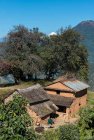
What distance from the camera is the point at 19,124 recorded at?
62.8 feet

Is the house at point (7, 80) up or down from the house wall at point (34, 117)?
up

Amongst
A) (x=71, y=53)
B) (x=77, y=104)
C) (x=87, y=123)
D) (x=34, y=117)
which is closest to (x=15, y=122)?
(x=87, y=123)

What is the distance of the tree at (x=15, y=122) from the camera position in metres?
18.9

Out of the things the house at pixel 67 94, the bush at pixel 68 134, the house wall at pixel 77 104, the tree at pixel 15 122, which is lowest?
the house wall at pixel 77 104

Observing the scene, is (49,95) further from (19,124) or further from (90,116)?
(19,124)

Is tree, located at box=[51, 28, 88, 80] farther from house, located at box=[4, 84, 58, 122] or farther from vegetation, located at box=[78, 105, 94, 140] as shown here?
vegetation, located at box=[78, 105, 94, 140]

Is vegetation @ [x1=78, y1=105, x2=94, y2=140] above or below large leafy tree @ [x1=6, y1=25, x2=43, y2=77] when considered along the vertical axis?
below

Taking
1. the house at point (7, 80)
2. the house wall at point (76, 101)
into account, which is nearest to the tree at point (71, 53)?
the house at point (7, 80)

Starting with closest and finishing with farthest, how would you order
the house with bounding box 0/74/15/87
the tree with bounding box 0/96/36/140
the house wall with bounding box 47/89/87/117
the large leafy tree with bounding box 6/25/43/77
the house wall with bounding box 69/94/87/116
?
the tree with bounding box 0/96/36/140
the house wall with bounding box 47/89/87/117
the house wall with bounding box 69/94/87/116
the large leafy tree with bounding box 6/25/43/77
the house with bounding box 0/74/15/87

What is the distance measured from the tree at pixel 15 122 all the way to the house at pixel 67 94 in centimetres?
3229

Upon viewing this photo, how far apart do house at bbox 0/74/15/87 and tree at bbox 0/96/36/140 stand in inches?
1762

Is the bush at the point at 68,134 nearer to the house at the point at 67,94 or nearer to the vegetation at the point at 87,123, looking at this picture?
the vegetation at the point at 87,123

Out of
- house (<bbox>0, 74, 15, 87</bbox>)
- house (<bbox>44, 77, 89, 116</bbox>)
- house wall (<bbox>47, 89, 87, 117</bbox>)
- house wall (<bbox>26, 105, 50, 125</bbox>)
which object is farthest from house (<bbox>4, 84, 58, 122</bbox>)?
house (<bbox>0, 74, 15, 87</bbox>)

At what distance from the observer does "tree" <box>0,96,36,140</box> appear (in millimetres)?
18859
